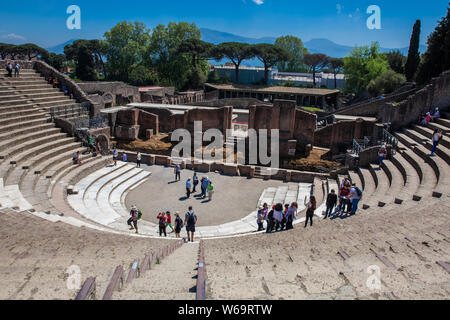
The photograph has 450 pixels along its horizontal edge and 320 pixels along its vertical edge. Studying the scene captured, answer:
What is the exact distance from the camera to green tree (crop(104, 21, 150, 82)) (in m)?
59.1

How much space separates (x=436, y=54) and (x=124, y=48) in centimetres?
5017

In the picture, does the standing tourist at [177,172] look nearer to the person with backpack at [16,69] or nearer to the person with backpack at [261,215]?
the person with backpack at [261,215]

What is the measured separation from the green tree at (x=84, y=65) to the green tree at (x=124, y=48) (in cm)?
381

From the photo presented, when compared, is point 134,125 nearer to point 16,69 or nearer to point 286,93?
point 16,69

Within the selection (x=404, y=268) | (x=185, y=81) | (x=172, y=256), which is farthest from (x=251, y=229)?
(x=185, y=81)

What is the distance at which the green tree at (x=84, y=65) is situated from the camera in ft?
185

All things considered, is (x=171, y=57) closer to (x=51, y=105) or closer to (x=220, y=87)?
(x=220, y=87)

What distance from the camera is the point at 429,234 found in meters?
7.04

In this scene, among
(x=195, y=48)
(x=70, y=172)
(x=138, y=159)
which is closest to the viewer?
(x=70, y=172)

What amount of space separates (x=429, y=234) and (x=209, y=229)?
740 centimetres

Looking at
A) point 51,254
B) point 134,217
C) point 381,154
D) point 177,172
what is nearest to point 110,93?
point 177,172

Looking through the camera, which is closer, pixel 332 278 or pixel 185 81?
pixel 332 278

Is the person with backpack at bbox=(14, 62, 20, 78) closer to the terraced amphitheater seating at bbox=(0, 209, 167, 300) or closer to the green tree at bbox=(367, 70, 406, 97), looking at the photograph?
the terraced amphitheater seating at bbox=(0, 209, 167, 300)

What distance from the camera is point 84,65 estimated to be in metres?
56.9
